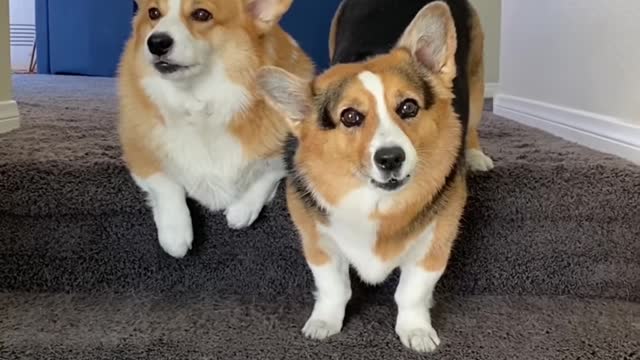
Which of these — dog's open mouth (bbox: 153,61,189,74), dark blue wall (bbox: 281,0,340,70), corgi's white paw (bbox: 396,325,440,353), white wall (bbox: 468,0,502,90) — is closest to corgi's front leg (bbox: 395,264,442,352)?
corgi's white paw (bbox: 396,325,440,353)

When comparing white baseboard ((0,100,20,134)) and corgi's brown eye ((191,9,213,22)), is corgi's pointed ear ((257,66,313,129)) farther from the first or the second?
white baseboard ((0,100,20,134))

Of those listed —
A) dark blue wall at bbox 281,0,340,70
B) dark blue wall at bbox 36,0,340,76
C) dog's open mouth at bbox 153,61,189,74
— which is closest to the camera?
dog's open mouth at bbox 153,61,189,74

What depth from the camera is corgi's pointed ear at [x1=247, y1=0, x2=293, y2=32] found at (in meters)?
1.40

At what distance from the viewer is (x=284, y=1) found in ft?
4.54

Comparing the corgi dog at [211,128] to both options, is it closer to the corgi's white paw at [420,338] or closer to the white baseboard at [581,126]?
the corgi's white paw at [420,338]

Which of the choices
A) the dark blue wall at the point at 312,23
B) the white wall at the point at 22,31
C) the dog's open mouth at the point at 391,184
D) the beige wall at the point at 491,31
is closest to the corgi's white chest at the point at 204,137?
the dog's open mouth at the point at 391,184

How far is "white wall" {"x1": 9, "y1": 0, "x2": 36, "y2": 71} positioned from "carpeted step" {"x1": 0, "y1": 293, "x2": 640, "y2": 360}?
4768mm

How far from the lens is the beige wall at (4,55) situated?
5.90 ft

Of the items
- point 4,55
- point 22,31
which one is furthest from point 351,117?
point 22,31

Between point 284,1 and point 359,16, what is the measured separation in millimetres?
208

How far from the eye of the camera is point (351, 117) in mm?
1124

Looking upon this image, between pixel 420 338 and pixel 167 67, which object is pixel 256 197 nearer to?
pixel 167 67

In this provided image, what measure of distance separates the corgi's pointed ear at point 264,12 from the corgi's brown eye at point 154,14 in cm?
17

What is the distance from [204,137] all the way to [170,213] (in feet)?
0.52
